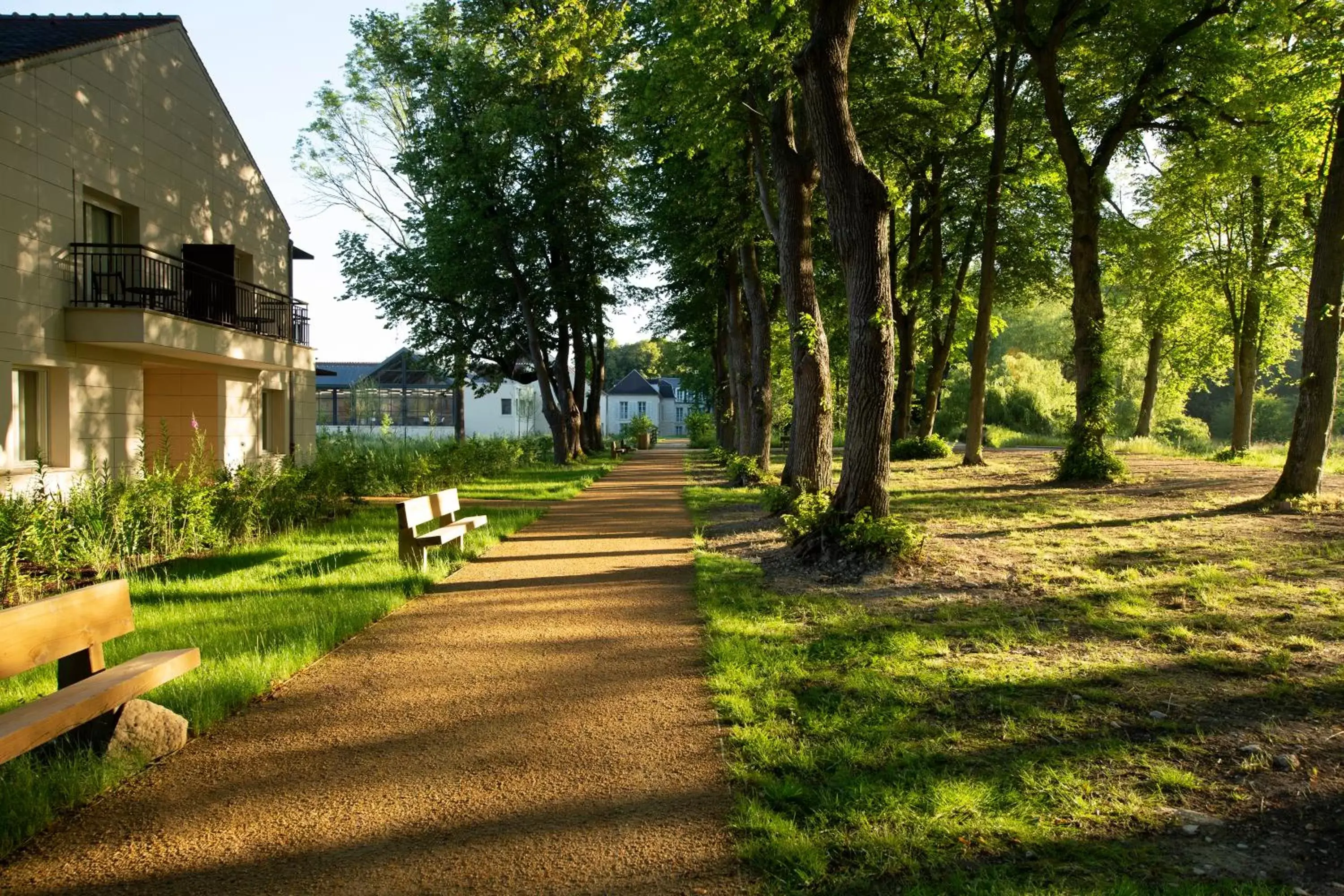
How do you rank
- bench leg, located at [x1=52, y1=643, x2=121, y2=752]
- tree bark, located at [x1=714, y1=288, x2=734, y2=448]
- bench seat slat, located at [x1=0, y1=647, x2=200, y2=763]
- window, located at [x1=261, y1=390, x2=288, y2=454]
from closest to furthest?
1. bench seat slat, located at [x1=0, y1=647, x2=200, y2=763]
2. bench leg, located at [x1=52, y1=643, x2=121, y2=752]
3. window, located at [x1=261, y1=390, x2=288, y2=454]
4. tree bark, located at [x1=714, y1=288, x2=734, y2=448]

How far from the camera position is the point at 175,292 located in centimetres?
1594

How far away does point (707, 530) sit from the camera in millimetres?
12125

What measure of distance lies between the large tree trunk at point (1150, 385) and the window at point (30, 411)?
31.9 meters

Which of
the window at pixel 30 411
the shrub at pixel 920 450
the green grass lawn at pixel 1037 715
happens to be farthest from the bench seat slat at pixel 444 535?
the shrub at pixel 920 450

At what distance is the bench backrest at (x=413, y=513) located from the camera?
8.85m

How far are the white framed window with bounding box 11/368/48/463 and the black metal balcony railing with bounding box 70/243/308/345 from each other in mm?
1450

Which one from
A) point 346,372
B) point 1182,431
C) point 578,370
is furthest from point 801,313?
point 346,372

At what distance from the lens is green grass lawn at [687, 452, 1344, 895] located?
10.0 ft

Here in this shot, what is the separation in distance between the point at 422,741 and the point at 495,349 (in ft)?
103

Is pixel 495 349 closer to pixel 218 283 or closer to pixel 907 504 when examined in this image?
pixel 218 283

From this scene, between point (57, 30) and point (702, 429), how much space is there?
42695mm

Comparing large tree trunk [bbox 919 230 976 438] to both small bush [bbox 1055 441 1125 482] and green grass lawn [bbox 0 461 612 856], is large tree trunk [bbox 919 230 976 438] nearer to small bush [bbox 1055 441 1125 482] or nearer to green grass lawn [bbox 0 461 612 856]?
small bush [bbox 1055 441 1125 482]

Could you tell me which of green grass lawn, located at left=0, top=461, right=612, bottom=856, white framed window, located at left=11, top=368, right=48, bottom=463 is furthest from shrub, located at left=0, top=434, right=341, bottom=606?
white framed window, located at left=11, top=368, right=48, bottom=463

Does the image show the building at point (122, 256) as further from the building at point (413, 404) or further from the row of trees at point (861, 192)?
the building at point (413, 404)
